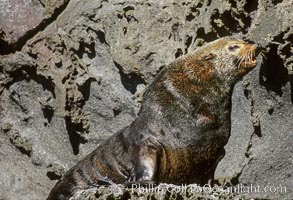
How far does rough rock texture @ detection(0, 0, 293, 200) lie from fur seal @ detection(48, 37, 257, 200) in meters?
0.75

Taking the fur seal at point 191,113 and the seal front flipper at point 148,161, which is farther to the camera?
the fur seal at point 191,113

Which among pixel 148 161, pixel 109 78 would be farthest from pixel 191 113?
pixel 109 78

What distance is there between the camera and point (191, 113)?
646cm

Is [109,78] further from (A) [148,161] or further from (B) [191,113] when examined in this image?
(A) [148,161]

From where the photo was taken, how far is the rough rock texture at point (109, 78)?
7.34 meters

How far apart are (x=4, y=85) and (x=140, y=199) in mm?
2696

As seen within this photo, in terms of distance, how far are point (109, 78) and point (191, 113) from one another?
1404mm

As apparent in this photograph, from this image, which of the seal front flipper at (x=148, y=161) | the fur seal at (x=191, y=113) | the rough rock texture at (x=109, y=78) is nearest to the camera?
the seal front flipper at (x=148, y=161)

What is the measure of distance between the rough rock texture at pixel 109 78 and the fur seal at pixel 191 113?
75cm

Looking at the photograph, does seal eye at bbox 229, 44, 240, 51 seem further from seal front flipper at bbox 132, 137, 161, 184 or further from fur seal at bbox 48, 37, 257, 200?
seal front flipper at bbox 132, 137, 161, 184

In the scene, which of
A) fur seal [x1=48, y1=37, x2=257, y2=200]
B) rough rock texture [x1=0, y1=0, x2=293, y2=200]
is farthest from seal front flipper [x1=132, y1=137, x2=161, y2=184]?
rough rock texture [x1=0, y1=0, x2=293, y2=200]

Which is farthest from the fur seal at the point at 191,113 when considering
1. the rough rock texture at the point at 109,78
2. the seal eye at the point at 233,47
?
the rough rock texture at the point at 109,78

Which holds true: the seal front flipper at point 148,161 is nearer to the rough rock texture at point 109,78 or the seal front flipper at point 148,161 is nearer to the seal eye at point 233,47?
the seal eye at point 233,47

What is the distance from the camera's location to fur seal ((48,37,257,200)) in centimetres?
644
